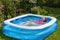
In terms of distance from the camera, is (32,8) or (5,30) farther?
(32,8)

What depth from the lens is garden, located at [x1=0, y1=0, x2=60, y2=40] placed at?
916cm

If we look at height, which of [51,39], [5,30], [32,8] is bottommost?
[51,39]

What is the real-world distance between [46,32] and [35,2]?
5.84 meters

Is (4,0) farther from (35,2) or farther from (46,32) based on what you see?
(46,32)

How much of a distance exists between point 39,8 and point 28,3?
0.81m

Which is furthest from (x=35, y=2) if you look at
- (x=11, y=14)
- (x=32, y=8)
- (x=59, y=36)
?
(x=59, y=36)

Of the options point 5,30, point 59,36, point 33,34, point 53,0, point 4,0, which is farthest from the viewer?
point 53,0

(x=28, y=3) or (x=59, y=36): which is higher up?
(x=28, y=3)

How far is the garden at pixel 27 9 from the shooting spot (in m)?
9.16

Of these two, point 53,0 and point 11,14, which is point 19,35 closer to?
point 11,14

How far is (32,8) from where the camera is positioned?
38.5ft

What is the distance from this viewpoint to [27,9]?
1166cm

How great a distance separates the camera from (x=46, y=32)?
595 centimetres

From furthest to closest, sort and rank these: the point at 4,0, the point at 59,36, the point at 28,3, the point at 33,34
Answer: the point at 28,3, the point at 4,0, the point at 59,36, the point at 33,34
